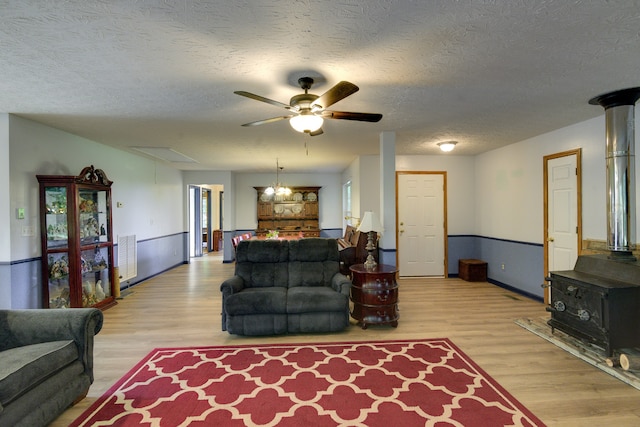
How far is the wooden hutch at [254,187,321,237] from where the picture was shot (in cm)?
864

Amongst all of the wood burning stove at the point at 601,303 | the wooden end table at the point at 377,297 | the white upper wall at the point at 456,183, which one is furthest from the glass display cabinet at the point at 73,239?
the wood burning stove at the point at 601,303

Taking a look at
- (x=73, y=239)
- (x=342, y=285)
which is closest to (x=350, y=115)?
(x=342, y=285)

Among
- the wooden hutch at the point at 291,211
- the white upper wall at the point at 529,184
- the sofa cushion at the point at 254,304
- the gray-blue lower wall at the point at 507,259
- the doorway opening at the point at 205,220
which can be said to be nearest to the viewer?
the sofa cushion at the point at 254,304

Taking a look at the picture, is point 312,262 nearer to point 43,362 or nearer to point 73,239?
point 43,362

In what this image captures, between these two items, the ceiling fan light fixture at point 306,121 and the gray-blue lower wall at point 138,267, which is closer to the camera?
the ceiling fan light fixture at point 306,121

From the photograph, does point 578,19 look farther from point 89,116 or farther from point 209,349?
point 89,116

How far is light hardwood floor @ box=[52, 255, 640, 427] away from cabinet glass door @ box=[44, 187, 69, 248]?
1137 mm

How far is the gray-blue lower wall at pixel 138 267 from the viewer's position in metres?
3.40

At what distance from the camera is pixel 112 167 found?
5.23 meters

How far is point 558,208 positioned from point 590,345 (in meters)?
1.95

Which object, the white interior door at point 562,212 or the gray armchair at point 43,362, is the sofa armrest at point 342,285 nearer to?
the gray armchair at point 43,362

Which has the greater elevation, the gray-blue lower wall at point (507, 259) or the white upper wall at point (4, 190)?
the white upper wall at point (4, 190)

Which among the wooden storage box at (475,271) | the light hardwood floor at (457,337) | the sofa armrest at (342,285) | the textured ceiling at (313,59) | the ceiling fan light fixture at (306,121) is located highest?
the textured ceiling at (313,59)

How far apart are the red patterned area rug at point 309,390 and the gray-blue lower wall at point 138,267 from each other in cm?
193
